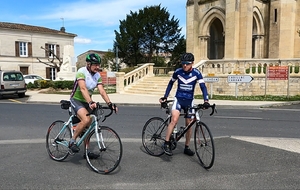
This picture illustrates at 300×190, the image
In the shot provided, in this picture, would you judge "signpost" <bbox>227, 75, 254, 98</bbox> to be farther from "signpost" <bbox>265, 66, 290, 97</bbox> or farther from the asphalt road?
the asphalt road

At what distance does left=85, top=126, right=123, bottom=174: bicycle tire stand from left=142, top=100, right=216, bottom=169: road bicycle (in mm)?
1038

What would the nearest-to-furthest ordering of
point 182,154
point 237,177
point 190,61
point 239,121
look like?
point 237,177
point 190,61
point 182,154
point 239,121

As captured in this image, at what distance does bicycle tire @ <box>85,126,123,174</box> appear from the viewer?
4133 millimetres

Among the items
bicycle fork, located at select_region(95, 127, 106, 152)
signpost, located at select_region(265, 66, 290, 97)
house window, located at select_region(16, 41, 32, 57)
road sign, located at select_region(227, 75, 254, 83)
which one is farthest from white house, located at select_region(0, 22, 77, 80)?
bicycle fork, located at select_region(95, 127, 106, 152)

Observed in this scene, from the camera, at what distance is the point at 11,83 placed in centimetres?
1834

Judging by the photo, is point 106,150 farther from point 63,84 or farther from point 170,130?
point 63,84

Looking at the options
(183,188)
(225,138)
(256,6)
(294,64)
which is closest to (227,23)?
(256,6)

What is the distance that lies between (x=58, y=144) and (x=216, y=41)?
25.2 m

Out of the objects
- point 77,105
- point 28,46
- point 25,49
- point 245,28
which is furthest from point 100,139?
point 25,49

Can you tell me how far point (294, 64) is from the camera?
1723 cm

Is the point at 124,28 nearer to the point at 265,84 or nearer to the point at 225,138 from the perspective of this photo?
the point at 265,84

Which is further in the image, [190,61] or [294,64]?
[294,64]

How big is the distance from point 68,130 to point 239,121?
6177mm

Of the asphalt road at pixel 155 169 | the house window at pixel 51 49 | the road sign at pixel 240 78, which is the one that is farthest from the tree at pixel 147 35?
the asphalt road at pixel 155 169
